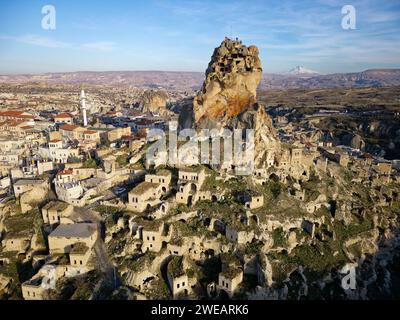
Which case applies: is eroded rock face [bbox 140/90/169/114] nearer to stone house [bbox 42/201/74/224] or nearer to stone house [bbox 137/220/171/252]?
stone house [bbox 42/201/74/224]

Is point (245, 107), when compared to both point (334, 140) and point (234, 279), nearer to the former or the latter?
point (234, 279)

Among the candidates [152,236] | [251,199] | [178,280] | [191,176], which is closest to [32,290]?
[152,236]

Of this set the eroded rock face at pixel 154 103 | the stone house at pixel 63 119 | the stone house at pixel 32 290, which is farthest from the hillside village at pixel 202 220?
the eroded rock face at pixel 154 103

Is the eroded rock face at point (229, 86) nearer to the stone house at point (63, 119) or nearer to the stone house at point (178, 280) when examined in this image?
the stone house at point (178, 280)

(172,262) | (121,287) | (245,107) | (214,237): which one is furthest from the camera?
(245,107)

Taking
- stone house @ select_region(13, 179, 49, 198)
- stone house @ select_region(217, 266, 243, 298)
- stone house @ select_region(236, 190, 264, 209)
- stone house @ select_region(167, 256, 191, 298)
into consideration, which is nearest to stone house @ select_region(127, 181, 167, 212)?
stone house @ select_region(167, 256, 191, 298)
